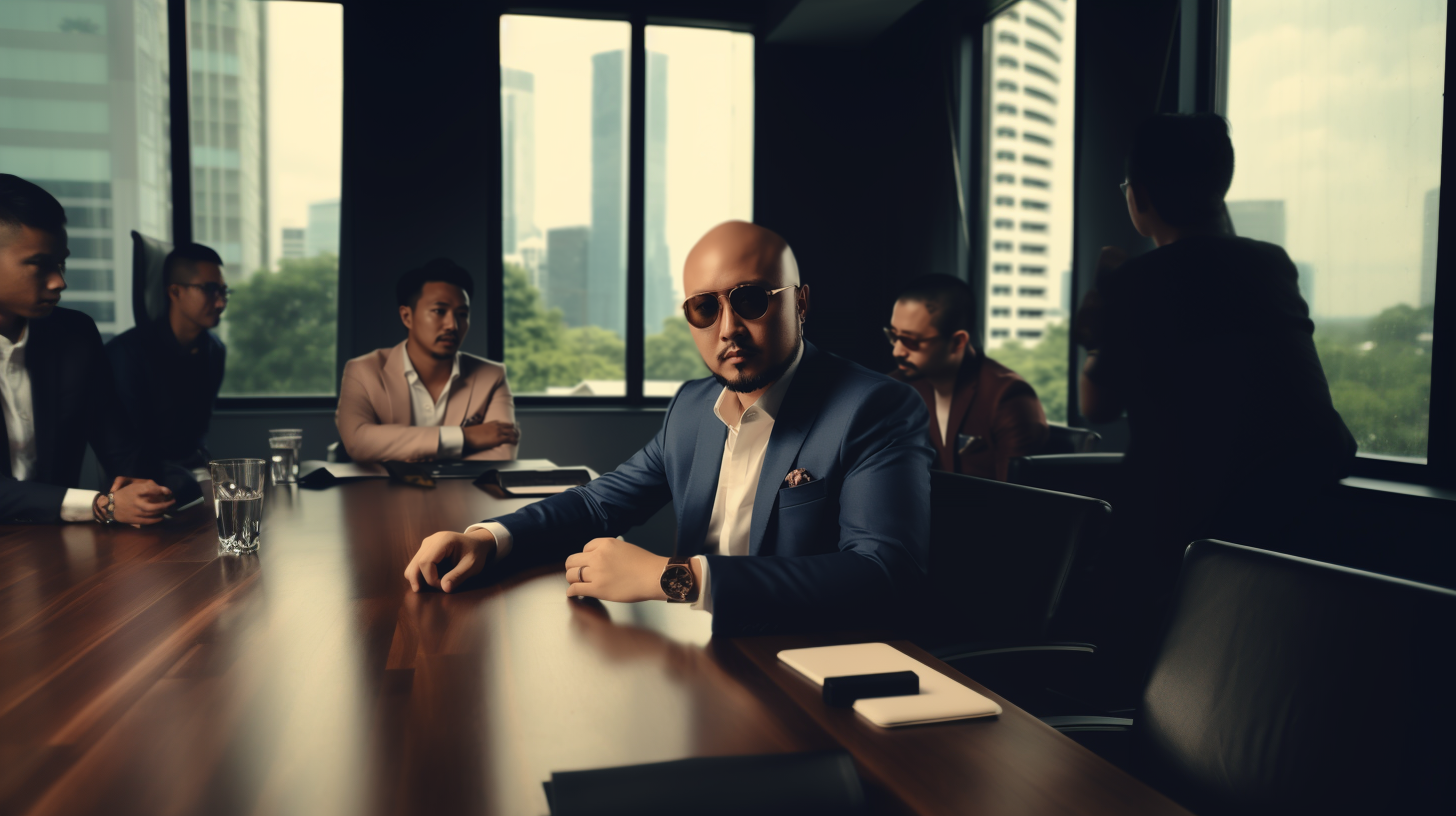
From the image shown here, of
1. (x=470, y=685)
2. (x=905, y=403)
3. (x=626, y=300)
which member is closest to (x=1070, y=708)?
(x=905, y=403)

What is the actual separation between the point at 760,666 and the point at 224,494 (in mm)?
1153

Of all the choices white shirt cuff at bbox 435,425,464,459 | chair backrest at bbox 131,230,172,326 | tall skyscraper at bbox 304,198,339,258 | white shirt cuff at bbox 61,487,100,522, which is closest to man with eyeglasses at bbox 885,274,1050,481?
white shirt cuff at bbox 435,425,464,459

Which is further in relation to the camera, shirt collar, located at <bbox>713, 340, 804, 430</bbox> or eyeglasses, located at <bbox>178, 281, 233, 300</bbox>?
eyeglasses, located at <bbox>178, 281, 233, 300</bbox>

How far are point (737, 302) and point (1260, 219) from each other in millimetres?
2617

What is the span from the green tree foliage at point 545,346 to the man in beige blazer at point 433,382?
1711mm

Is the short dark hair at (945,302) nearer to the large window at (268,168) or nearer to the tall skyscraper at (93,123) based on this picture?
the large window at (268,168)

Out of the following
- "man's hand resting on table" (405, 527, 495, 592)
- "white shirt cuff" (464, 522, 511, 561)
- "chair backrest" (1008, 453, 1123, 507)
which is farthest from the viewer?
"chair backrest" (1008, 453, 1123, 507)

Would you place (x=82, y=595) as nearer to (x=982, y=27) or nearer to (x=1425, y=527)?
(x=1425, y=527)

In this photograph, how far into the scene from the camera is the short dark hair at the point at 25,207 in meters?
2.26

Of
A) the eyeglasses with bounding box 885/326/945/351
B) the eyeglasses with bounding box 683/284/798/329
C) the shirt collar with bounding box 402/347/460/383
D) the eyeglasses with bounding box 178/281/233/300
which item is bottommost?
the shirt collar with bounding box 402/347/460/383

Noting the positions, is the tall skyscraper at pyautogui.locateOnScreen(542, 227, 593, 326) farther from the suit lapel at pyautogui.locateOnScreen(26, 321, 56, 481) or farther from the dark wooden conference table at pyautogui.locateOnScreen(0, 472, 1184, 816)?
the dark wooden conference table at pyautogui.locateOnScreen(0, 472, 1184, 816)

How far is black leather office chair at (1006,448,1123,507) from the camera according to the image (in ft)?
8.00

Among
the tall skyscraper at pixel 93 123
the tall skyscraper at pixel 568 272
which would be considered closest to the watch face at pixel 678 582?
the tall skyscraper at pixel 568 272

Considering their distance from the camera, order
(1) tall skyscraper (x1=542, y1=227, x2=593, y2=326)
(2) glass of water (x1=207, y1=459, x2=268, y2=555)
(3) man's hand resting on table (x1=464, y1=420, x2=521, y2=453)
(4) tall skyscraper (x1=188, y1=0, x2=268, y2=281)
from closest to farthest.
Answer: (2) glass of water (x1=207, y1=459, x2=268, y2=555) < (3) man's hand resting on table (x1=464, y1=420, x2=521, y2=453) < (4) tall skyscraper (x1=188, y1=0, x2=268, y2=281) < (1) tall skyscraper (x1=542, y1=227, x2=593, y2=326)
